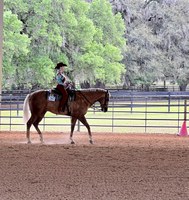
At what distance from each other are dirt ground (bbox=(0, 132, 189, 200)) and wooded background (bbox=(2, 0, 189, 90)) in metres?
20.5

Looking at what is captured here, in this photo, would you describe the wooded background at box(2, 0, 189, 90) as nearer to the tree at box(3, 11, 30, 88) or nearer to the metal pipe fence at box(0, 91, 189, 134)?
the tree at box(3, 11, 30, 88)

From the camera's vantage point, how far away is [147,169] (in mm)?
9422

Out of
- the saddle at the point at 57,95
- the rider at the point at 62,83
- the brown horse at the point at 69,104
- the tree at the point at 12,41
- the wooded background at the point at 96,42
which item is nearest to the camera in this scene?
the rider at the point at 62,83

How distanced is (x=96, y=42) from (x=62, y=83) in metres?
26.7

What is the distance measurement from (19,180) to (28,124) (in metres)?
6.81

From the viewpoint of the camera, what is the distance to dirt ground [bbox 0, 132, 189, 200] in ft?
23.4

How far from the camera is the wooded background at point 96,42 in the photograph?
1342 inches

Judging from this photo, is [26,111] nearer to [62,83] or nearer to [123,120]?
[62,83]

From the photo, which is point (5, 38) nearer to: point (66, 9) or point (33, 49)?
point (33, 49)

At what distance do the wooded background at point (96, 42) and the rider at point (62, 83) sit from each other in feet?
57.7

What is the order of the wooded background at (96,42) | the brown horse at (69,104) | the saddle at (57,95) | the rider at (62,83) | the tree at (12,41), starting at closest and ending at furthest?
the rider at (62,83) < the saddle at (57,95) < the brown horse at (69,104) < the tree at (12,41) < the wooded background at (96,42)

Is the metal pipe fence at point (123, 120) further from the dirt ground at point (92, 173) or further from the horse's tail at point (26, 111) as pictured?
the dirt ground at point (92, 173)

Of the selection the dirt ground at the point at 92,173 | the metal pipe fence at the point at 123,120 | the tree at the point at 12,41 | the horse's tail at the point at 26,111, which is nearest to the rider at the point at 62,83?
the horse's tail at the point at 26,111

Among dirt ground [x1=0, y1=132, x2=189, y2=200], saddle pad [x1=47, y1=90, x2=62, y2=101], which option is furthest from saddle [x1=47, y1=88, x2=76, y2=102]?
dirt ground [x1=0, y1=132, x2=189, y2=200]
